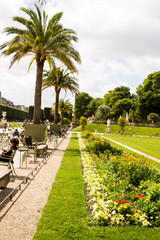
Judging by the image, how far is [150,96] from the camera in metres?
56.5

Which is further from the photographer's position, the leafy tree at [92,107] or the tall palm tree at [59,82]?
the leafy tree at [92,107]

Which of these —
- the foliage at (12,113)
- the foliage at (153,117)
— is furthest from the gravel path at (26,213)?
the foliage at (12,113)

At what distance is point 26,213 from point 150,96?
185 ft

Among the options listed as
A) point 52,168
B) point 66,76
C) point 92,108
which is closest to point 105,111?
point 92,108

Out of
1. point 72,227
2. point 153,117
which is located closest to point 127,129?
point 153,117

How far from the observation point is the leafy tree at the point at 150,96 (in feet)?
184

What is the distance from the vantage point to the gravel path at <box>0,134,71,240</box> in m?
3.47

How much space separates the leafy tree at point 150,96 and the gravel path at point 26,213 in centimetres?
5340

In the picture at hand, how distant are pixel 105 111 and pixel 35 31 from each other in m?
52.7

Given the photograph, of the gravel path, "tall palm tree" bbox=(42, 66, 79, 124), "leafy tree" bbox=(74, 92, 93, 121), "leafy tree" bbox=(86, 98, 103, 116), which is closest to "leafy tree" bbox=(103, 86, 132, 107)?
"leafy tree" bbox=(86, 98, 103, 116)

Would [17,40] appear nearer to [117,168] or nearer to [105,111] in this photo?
[117,168]

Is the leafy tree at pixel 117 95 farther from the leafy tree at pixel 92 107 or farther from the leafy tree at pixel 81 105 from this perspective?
the leafy tree at pixel 81 105

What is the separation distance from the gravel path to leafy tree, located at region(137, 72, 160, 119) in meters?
53.4

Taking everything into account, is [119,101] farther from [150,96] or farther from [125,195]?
[125,195]
